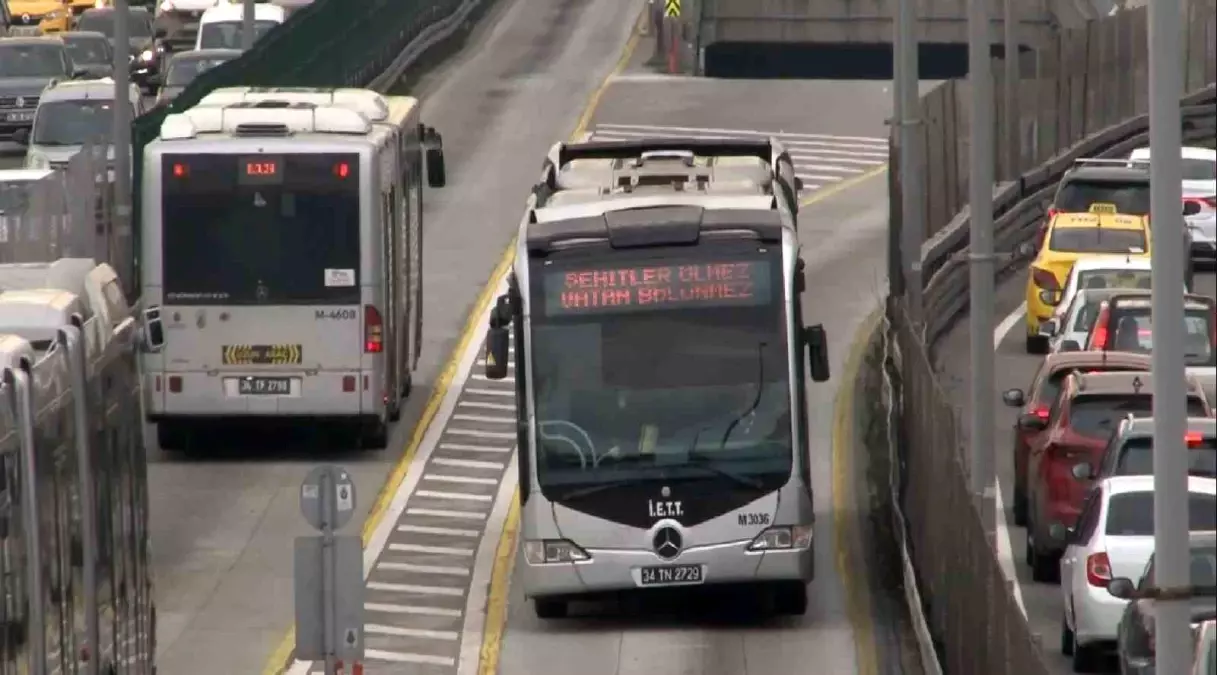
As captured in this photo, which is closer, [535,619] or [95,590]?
[95,590]

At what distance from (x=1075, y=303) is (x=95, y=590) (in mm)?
20363

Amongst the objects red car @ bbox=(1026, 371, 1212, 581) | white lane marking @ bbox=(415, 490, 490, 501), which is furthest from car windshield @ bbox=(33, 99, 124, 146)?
red car @ bbox=(1026, 371, 1212, 581)

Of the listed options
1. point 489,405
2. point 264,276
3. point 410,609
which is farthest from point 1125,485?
point 489,405

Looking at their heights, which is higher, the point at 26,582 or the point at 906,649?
the point at 26,582

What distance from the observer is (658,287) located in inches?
904

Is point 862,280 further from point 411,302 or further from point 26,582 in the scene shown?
point 26,582

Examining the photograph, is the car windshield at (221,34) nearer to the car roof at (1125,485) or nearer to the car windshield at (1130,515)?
the car roof at (1125,485)

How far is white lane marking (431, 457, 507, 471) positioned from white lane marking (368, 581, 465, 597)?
474 cm

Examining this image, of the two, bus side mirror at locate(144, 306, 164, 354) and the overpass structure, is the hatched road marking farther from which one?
bus side mirror at locate(144, 306, 164, 354)

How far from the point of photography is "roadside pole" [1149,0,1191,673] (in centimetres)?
1149

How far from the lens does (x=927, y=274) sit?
3803 centimetres

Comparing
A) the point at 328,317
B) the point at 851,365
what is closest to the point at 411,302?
the point at 328,317

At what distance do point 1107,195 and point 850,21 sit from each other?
2817cm

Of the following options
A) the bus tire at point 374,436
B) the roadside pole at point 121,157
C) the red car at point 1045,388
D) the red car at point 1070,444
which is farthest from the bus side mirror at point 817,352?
the roadside pole at point 121,157
